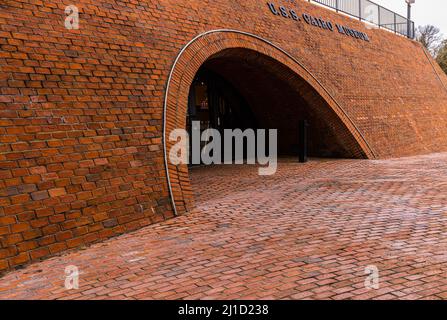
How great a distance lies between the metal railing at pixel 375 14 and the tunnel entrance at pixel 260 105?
4556 millimetres

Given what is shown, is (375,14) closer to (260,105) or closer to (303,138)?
(260,105)

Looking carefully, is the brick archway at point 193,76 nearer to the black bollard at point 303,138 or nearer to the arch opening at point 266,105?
the arch opening at point 266,105

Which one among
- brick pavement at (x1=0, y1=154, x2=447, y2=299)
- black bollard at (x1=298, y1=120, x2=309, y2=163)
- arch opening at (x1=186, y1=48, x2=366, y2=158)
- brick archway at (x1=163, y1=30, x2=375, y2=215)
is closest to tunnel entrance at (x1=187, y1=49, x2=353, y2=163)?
arch opening at (x1=186, y1=48, x2=366, y2=158)

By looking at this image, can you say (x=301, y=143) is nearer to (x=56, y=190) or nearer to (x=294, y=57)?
(x=294, y=57)

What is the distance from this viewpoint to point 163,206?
255 inches

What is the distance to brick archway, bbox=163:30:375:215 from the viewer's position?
6.98 meters

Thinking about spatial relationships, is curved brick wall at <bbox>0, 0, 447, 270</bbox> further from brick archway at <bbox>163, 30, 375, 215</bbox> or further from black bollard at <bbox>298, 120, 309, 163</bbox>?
black bollard at <bbox>298, 120, 309, 163</bbox>

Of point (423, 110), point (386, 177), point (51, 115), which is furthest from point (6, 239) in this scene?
point (423, 110)

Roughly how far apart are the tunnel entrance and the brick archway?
0.21m

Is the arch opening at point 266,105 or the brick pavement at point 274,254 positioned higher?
the arch opening at point 266,105

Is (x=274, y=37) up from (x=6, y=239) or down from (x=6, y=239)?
up

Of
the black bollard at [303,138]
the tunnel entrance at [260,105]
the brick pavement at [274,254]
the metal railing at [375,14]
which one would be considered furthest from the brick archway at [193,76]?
the metal railing at [375,14]

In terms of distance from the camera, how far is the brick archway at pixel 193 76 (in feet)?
22.9

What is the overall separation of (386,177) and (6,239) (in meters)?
7.94
